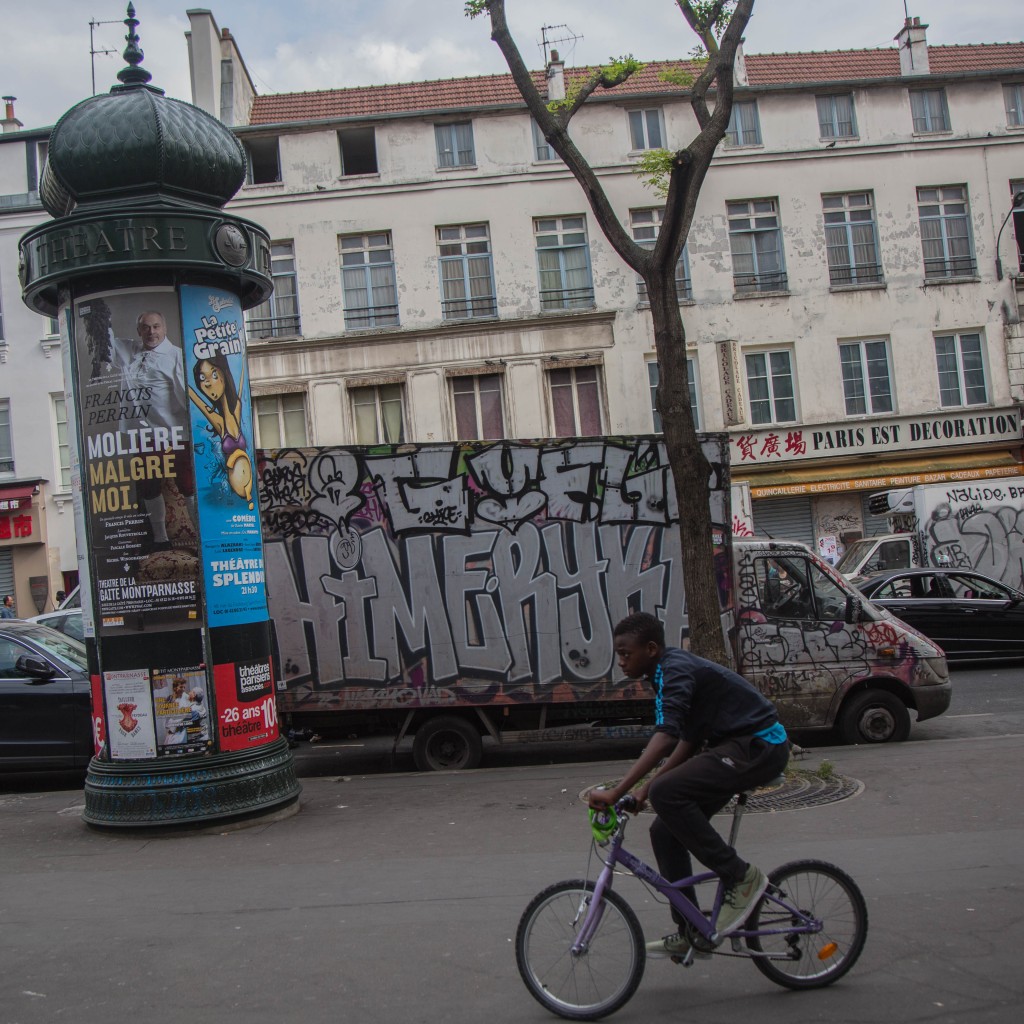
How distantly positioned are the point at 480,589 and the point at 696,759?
585 centimetres

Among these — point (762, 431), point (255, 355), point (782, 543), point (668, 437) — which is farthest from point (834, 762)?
point (255, 355)

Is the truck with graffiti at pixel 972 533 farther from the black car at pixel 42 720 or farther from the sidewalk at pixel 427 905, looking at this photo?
the black car at pixel 42 720

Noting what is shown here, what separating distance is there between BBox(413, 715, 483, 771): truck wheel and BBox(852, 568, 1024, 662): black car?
837cm

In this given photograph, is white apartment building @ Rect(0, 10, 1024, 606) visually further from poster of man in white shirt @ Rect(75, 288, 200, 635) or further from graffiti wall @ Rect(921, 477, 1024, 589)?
poster of man in white shirt @ Rect(75, 288, 200, 635)

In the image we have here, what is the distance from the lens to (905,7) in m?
31.5

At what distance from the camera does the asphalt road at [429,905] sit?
4773mm

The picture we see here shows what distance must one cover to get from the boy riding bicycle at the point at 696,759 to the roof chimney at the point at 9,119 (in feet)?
113

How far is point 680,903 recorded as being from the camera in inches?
181

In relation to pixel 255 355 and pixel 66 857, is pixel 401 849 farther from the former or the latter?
pixel 255 355

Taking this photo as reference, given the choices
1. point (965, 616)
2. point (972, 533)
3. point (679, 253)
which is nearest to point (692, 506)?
point (679, 253)

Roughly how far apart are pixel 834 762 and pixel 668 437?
3.24 metres

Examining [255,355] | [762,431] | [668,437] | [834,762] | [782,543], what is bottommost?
[834,762]

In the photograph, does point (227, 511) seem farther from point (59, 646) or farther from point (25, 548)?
point (25, 548)

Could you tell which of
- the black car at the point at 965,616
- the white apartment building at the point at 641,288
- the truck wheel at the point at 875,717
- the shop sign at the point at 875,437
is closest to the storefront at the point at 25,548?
the white apartment building at the point at 641,288
